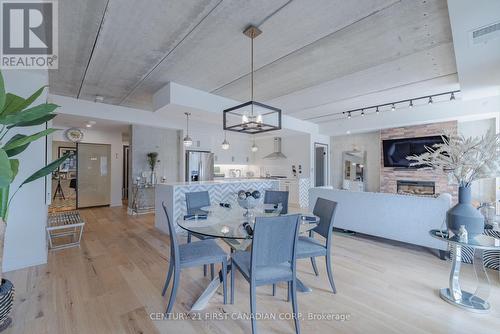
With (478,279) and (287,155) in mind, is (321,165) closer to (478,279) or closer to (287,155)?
(287,155)

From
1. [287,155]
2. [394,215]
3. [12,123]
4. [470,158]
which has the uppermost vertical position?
[287,155]

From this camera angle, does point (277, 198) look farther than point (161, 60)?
Yes

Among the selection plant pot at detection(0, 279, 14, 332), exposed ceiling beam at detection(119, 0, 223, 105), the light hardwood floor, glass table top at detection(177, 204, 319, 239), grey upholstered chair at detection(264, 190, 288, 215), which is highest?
exposed ceiling beam at detection(119, 0, 223, 105)

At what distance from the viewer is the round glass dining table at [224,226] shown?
192 centimetres

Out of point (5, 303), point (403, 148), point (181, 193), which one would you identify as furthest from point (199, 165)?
point (403, 148)

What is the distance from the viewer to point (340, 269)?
9.37 ft

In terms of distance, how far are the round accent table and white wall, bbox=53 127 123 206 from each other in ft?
25.6

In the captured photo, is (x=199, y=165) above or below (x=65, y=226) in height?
above

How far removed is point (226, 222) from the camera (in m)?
2.27

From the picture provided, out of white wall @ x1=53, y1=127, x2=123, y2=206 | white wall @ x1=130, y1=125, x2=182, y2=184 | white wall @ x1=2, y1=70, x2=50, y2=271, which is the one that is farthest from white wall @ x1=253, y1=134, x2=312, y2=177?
white wall @ x1=2, y1=70, x2=50, y2=271

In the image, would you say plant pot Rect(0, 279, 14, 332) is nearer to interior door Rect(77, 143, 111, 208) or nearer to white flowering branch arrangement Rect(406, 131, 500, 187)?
white flowering branch arrangement Rect(406, 131, 500, 187)

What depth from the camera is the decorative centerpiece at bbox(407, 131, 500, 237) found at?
2.01m

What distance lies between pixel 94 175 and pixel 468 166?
8.32 metres

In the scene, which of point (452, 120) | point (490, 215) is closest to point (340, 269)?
point (490, 215)
